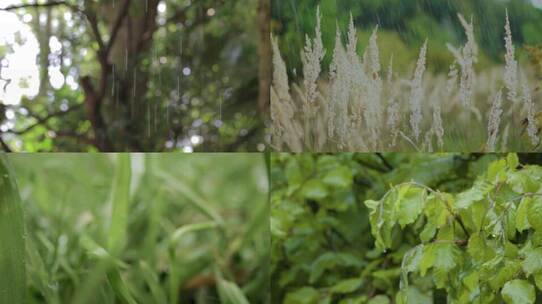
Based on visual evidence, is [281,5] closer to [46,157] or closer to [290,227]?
[290,227]

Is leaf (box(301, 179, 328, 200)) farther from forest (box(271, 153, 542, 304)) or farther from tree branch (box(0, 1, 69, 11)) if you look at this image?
tree branch (box(0, 1, 69, 11))

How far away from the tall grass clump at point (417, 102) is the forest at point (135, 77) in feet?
0.46

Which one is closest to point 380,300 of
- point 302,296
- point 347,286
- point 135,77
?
point 347,286

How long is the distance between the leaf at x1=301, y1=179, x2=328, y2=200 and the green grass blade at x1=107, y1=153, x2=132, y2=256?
42 cm

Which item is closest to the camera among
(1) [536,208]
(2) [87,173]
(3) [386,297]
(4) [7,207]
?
(1) [536,208]

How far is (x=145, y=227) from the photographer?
1.89 meters

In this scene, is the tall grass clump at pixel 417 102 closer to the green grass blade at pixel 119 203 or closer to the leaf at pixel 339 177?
the leaf at pixel 339 177

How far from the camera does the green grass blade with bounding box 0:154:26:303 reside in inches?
64.3

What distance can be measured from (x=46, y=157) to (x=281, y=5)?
2.26ft

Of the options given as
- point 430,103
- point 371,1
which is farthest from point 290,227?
point 371,1

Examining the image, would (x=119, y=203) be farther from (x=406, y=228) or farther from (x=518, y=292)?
(x=518, y=292)

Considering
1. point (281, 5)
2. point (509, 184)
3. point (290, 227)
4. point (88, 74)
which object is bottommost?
point (290, 227)

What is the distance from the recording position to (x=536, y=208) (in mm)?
1401

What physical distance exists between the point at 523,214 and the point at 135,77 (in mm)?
870
